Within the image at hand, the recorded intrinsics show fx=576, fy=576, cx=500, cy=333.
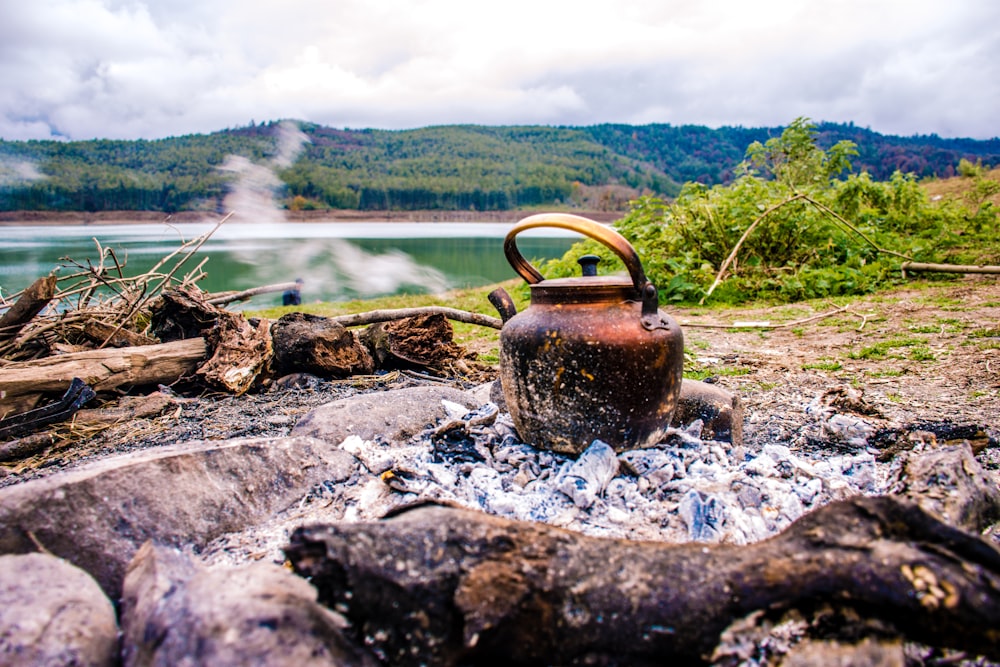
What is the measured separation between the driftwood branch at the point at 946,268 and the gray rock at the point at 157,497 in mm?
8895

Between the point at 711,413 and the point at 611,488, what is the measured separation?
977mm

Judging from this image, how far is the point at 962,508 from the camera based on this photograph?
194 cm

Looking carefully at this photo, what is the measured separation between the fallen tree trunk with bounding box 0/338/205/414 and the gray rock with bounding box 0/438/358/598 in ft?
7.50

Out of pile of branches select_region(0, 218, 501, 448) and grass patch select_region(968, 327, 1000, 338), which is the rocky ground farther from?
pile of branches select_region(0, 218, 501, 448)

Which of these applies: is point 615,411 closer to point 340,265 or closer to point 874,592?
point 874,592

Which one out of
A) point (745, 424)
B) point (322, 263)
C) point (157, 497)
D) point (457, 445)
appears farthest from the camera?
point (322, 263)

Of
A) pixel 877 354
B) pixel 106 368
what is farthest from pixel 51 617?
pixel 877 354

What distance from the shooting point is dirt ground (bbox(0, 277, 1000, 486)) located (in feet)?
11.1

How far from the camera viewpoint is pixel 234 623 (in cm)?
121

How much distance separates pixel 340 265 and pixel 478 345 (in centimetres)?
1941

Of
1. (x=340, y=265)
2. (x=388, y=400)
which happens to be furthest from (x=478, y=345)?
(x=340, y=265)

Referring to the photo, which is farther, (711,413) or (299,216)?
(299,216)

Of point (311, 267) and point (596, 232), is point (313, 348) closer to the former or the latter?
point (596, 232)

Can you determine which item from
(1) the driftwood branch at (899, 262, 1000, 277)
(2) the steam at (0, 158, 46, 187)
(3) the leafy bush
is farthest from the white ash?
(2) the steam at (0, 158, 46, 187)
